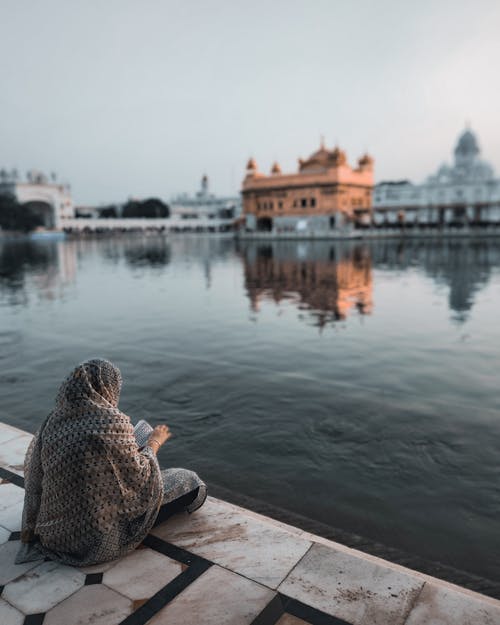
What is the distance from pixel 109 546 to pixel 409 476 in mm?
2612

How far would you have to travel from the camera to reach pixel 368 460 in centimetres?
454

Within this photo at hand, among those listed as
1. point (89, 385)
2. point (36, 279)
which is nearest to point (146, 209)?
point (36, 279)

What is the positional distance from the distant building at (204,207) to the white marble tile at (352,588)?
10515 centimetres

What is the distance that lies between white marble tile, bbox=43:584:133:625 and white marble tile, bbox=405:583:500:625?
135 centimetres

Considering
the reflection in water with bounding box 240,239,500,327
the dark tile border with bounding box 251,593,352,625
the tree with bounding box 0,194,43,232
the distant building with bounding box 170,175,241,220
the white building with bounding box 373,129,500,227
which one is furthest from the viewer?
the distant building with bounding box 170,175,241,220

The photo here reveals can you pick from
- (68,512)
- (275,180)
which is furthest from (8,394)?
(275,180)

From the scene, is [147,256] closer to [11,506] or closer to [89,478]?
[11,506]

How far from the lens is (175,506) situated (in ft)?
10.3

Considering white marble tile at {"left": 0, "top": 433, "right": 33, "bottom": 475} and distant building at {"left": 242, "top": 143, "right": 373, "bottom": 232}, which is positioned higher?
distant building at {"left": 242, "top": 143, "right": 373, "bottom": 232}

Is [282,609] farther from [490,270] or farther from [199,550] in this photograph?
[490,270]

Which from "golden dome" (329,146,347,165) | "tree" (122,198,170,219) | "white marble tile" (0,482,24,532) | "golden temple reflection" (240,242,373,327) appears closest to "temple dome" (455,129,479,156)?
"golden dome" (329,146,347,165)

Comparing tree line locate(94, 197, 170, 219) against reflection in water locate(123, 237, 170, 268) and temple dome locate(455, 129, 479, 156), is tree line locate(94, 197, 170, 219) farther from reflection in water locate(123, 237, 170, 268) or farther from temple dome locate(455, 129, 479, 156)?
reflection in water locate(123, 237, 170, 268)

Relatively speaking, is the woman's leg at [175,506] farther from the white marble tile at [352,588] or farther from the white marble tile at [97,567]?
the white marble tile at [352,588]

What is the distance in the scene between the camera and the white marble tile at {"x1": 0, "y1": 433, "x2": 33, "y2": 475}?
3941 mm
